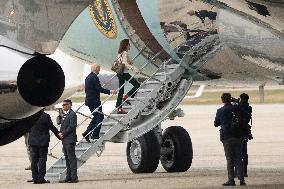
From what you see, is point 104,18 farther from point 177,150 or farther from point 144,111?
point 177,150

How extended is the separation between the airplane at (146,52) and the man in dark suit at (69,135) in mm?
869

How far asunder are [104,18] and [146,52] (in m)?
1.19

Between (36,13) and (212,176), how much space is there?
10642 millimetres

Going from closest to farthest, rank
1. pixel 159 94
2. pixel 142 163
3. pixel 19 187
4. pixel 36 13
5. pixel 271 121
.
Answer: pixel 36 13 < pixel 19 187 < pixel 159 94 < pixel 142 163 < pixel 271 121

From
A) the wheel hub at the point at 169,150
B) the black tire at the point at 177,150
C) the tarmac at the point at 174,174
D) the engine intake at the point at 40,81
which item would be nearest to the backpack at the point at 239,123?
the tarmac at the point at 174,174

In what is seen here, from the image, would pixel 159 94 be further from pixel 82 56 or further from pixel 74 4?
pixel 74 4

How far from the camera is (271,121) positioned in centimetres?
5084

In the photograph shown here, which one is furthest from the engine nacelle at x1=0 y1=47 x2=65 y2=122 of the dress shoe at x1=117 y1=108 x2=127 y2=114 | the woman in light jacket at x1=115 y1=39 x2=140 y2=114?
the dress shoe at x1=117 y1=108 x2=127 y2=114

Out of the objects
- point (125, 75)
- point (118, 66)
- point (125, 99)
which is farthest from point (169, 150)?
point (118, 66)

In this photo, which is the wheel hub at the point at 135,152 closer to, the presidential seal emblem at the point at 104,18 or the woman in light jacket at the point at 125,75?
the woman in light jacket at the point at 125,75

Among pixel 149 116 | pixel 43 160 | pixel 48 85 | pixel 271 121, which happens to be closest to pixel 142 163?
pixel 149 116

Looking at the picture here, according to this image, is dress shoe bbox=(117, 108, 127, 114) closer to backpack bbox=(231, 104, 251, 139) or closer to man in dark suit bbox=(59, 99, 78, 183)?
man in dark suit bbox=(59, 99, 78, 183)

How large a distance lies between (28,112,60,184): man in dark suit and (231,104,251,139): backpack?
360cm

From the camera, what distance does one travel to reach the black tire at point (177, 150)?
22203 millimetres
